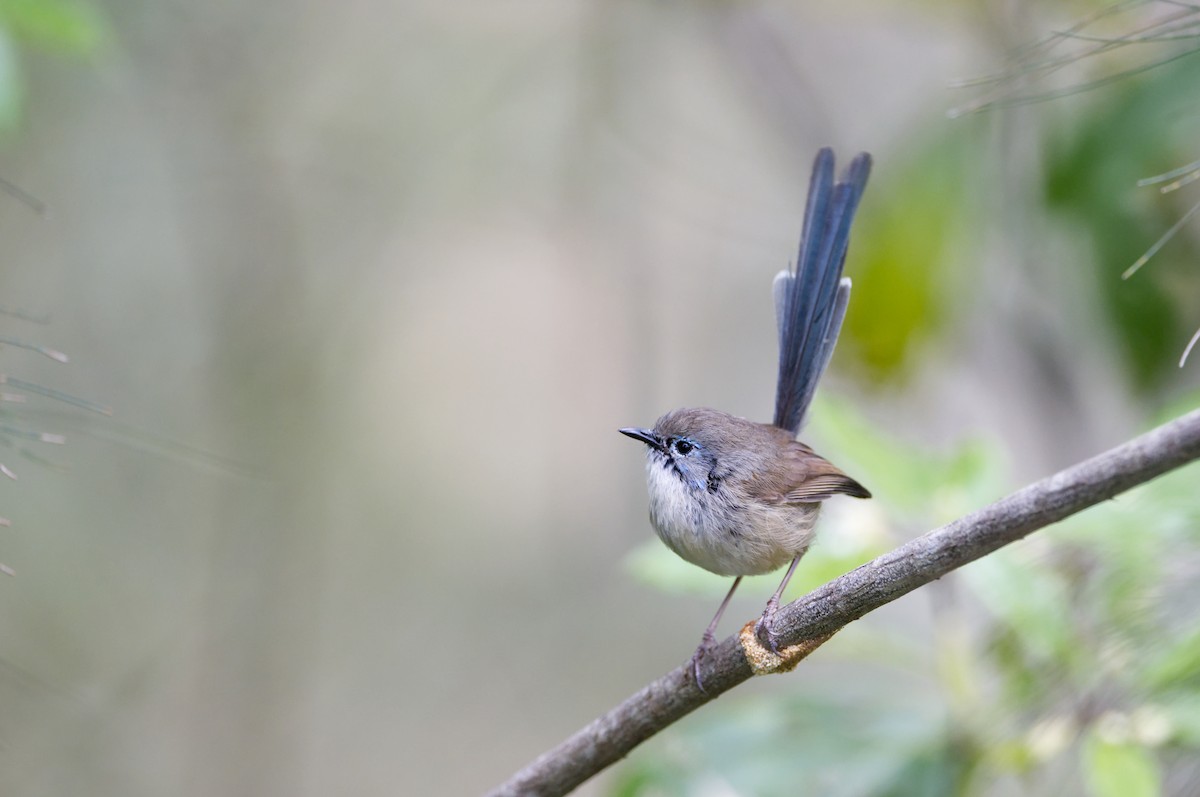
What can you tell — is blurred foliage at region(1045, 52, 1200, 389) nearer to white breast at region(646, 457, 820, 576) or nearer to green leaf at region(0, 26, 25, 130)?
white breast at region(646, 457, 820, 576)

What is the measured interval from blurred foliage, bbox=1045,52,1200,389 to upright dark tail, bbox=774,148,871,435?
1.01 metres

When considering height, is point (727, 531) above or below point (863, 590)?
below

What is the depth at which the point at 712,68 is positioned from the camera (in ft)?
22.2

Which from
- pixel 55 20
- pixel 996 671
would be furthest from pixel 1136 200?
pixel 55 20

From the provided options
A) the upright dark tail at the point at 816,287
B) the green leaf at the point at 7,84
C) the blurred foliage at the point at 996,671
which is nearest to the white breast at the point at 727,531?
the blurred foliage at the point at 996,671

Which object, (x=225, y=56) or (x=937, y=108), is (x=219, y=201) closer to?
(x=225, y=56)

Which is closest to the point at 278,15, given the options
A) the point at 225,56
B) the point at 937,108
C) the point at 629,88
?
the point at 225,56

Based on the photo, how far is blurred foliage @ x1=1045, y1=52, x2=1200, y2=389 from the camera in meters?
3.12

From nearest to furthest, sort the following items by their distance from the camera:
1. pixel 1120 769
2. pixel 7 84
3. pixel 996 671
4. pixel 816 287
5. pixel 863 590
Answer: pixel 863 590
pixel 7 84
pixel 1120 769
pixel 816 287
pixel 996 671

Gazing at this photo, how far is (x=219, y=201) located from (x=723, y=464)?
11.0 feet

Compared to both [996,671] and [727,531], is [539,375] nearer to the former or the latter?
[996,671]

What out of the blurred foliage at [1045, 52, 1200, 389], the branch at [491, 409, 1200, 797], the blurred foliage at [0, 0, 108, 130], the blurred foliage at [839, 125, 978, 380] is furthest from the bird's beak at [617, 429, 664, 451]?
the blurred foliage at [0, 0, 108, 130]

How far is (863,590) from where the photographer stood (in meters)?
1.71

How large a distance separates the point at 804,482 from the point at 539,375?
3.94 metres
